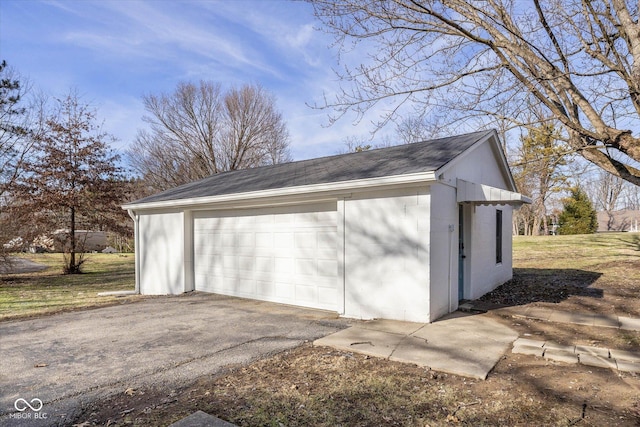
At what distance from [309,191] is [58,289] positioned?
9655 millimetres

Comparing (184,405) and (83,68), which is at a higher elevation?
(83,68)

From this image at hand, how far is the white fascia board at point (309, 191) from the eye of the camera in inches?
223

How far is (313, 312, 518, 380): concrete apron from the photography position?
410 centimetres

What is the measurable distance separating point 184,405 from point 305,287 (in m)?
4.31

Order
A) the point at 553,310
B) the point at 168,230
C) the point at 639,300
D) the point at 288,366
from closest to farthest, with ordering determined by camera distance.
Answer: the point at 288,366 < the point at 553,310 < the point at 639,300 < the point at 168,230

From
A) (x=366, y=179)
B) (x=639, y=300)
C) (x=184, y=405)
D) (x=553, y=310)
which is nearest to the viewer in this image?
(x=184, y=405)

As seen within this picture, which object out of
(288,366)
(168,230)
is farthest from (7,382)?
(168,230)

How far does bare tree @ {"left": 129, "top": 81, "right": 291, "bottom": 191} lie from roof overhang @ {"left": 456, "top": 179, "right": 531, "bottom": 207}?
20489mm

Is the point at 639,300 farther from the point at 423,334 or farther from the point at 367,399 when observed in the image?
the point at 367,399

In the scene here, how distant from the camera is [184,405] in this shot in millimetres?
3230

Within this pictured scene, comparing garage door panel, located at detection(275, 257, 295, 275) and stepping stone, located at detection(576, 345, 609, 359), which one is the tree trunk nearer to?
garage door panel, located at detection(275, 257, 295, 275)

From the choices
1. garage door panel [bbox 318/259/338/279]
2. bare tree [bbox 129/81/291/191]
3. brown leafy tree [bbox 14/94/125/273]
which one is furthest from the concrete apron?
bare tree [bbox 129/81/291/191]

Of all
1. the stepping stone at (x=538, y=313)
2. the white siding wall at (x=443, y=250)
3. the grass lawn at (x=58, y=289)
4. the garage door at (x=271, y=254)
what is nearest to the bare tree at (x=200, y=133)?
the grass lawn at (x=58, y=289)

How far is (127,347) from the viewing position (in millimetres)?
4992
